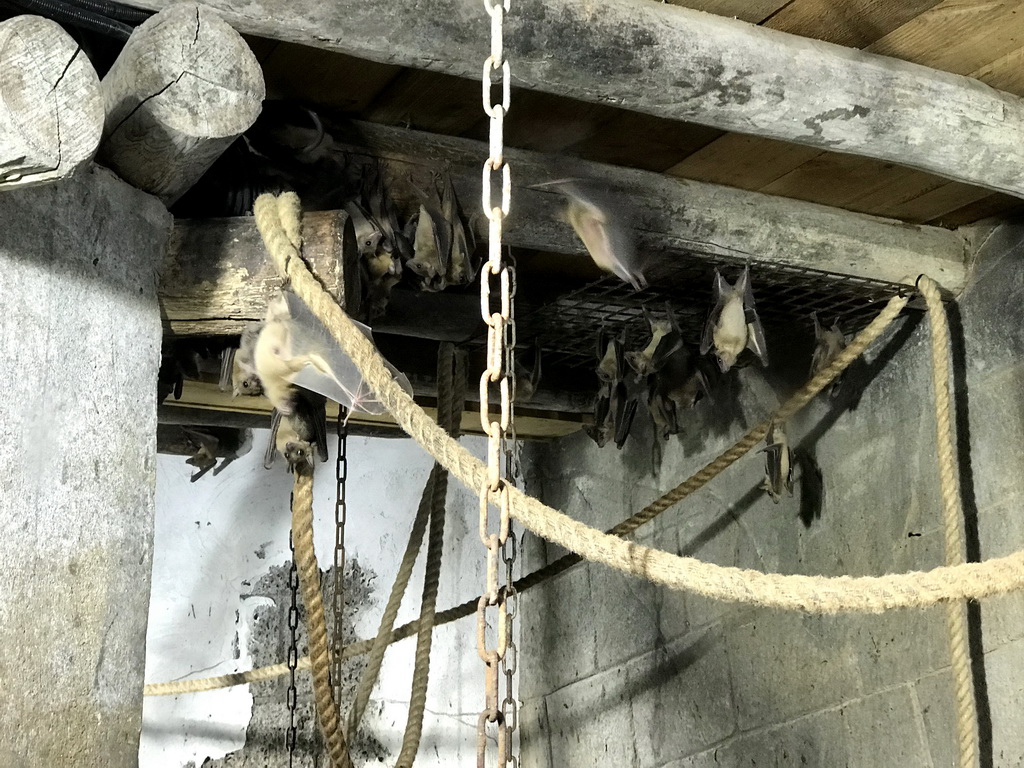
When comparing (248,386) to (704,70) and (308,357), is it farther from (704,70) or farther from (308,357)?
(704,70)

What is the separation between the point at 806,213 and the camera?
241 centimetres

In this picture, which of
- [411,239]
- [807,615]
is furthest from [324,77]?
[807,615]

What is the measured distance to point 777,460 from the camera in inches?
112

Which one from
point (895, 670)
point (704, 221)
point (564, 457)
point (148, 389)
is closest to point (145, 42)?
point (148, 389)

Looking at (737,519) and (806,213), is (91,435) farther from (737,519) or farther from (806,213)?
(737,519)

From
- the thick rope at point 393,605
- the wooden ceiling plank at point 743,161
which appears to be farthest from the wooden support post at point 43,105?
the thick rope at point 393,605

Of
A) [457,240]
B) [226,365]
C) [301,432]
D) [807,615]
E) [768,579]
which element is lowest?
[768,579]

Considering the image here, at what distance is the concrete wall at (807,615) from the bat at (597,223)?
93 cm

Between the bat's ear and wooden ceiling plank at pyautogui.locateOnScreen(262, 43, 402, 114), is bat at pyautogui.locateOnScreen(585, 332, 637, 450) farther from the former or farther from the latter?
wooden ceiling plank at pyautogui.locateOnScreen(262, 43, 402, 114)

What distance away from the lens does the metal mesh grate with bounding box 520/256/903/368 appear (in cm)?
250

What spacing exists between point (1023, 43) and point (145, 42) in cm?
138

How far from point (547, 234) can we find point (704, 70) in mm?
601

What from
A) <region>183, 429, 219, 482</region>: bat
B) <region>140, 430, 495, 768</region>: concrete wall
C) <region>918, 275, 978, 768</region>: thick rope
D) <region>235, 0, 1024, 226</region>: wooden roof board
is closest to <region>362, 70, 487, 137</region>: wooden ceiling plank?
<region>235, 0, 1024, 226</region>: wooden roof board

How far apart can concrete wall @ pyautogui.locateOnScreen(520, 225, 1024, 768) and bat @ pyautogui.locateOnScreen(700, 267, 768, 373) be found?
18.5 inches
